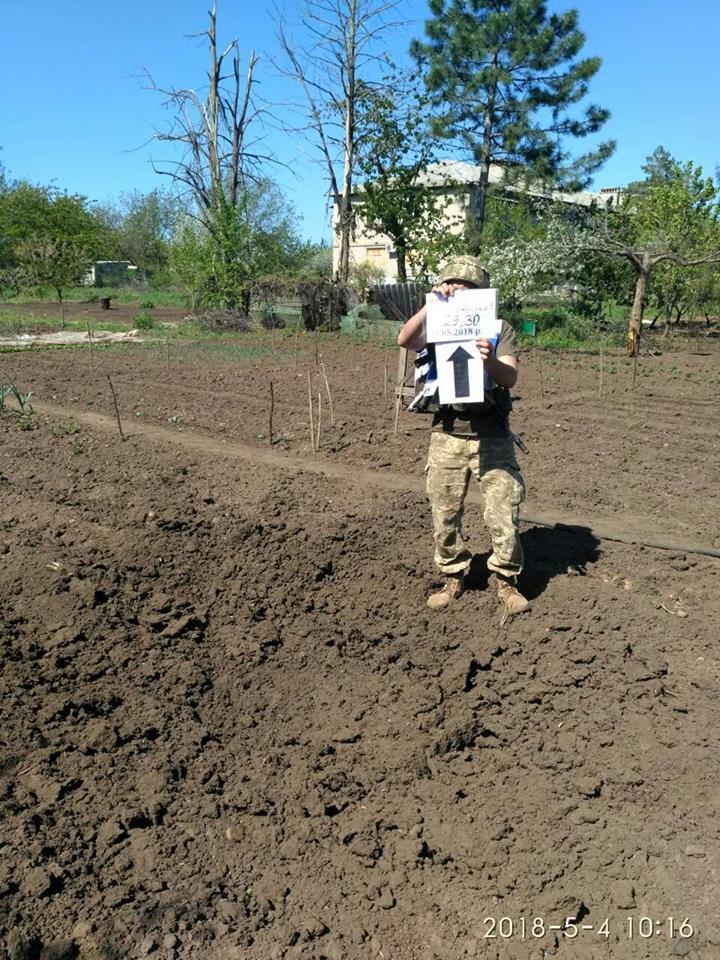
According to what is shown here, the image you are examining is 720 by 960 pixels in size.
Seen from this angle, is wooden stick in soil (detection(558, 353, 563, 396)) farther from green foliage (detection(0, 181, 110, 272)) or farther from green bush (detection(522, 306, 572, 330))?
green foliage (detection(0, 181, 110, 272))

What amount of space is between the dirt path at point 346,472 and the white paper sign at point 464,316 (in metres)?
2.25

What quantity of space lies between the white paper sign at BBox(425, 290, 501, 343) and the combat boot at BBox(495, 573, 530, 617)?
134cm

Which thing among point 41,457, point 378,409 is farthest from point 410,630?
point 378,409

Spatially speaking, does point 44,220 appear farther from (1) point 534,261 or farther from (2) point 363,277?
(1) point 534,261

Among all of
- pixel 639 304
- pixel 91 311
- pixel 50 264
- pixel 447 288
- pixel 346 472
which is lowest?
pixel 346 472

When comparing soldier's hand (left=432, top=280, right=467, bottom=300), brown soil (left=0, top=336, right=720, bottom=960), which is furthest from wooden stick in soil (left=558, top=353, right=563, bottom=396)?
soldier's hand (left=432, top=280, right=467, bottom=300)

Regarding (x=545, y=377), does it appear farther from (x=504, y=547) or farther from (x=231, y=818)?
(x=231, y=818)

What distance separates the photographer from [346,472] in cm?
746

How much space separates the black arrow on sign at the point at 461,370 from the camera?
150 inches

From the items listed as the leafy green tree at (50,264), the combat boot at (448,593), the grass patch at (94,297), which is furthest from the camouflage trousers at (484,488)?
the grass patch at (94,297)

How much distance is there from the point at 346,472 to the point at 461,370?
146 inches

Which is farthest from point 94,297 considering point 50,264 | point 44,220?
point 50,264

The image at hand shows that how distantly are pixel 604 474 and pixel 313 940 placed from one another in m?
5.53

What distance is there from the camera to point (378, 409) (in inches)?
413
